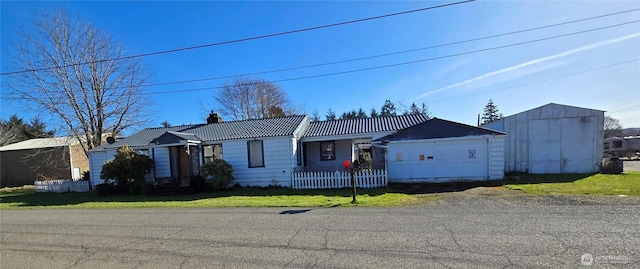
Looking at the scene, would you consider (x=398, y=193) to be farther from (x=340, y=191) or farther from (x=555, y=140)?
(x=555, y=140)

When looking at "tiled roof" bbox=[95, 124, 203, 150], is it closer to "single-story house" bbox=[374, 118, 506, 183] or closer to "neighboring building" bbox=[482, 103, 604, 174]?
"single-story house" bbox=[374, 118, 506, 183]

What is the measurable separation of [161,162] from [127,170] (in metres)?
1.73

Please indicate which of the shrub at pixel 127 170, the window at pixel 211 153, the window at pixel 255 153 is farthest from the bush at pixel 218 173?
the shrub at pixel 127 170

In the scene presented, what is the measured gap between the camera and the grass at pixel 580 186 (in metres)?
9.60

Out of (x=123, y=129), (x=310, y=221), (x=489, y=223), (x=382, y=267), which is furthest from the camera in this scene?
(x=123, y=129)

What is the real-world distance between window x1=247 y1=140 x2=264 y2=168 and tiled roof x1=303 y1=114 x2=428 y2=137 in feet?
8.77

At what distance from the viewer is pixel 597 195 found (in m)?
8.84

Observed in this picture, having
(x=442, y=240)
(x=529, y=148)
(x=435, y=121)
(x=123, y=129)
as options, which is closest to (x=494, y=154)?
(x=435, y=121)

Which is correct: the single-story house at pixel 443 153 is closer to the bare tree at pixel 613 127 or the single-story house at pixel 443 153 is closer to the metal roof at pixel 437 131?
the metal roof at pixel 437 131

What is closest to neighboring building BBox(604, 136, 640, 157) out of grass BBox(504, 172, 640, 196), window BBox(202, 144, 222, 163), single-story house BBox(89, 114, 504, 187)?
grass BBox(504, 172, 640, 196)

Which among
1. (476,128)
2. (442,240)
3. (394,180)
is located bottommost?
(394,180)

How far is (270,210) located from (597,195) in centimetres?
980

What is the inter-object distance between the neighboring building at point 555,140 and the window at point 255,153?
13.7 metres

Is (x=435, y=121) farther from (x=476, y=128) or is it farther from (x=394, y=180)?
(x=394, y=180)
